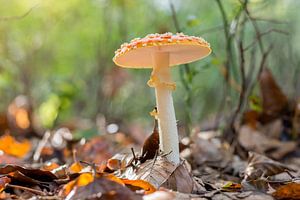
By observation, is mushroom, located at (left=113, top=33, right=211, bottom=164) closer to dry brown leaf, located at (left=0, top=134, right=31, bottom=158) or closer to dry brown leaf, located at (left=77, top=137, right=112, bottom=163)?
dry brown leaf, located at (left=77, top=137, right=112, bottom=163)

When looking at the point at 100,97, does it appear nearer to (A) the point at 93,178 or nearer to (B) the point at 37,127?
(B) the point at 37,127

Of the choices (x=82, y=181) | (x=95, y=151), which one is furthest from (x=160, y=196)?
(x=95, y=151)

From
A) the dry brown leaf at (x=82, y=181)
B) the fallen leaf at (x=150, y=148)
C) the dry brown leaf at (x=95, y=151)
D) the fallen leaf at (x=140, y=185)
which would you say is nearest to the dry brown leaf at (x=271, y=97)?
the dry brown leaf at (x=95, y=151)

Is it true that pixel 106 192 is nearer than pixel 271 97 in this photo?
Yes

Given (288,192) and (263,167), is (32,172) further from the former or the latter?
(263,167)

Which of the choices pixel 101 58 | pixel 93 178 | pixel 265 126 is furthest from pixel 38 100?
pixel 93 178

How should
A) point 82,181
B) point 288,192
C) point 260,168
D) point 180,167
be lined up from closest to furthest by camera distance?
point 82,181 → point 288,192 → point 180,167 → point 260,168
